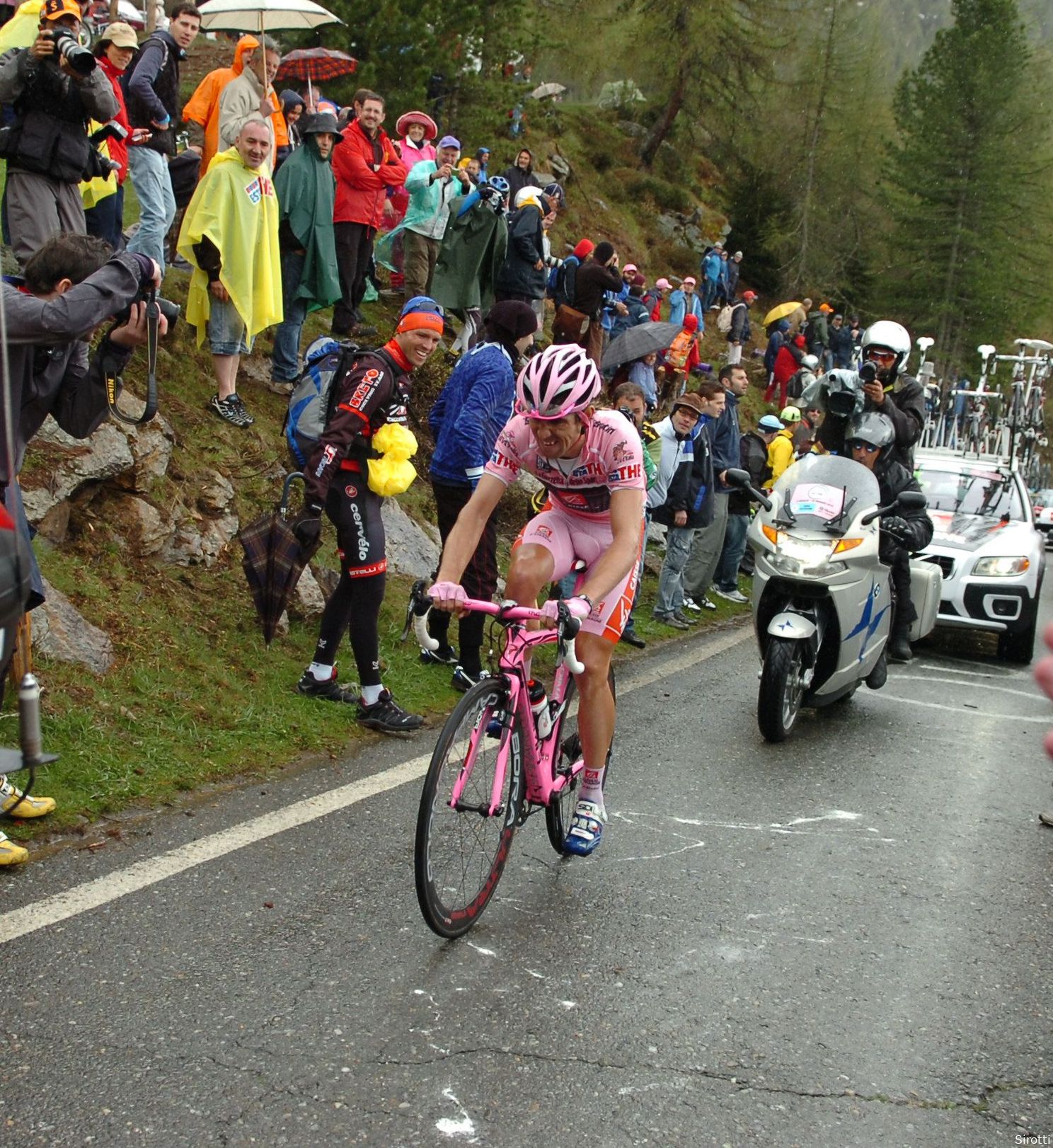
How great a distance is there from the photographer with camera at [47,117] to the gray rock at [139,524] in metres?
1.52

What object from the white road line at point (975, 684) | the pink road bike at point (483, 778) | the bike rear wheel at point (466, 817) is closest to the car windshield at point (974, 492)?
the white road line at point (975, 684)

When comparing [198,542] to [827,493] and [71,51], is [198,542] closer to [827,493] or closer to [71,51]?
[71,51]

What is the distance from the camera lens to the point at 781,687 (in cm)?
735

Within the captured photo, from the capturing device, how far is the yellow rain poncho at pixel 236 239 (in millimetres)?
9422

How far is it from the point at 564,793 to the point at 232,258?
585 centimetres

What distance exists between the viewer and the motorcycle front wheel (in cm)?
734

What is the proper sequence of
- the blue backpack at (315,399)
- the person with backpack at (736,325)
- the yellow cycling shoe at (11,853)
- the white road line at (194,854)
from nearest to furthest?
the white road line at (194,854)
the yellow cycling shoe at (11,853)
the blue backpack at (315,399)
the person with backpack at (736,325)

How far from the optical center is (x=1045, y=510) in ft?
100

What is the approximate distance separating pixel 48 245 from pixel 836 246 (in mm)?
48727

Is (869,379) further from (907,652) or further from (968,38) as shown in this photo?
(968,38)

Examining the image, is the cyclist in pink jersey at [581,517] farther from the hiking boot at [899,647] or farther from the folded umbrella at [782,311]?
the folded umbrella at [782,311]

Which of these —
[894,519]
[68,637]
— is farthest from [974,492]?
[68,637]

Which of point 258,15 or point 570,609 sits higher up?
point 258,15

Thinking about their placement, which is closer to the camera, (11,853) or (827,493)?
(11,853)
